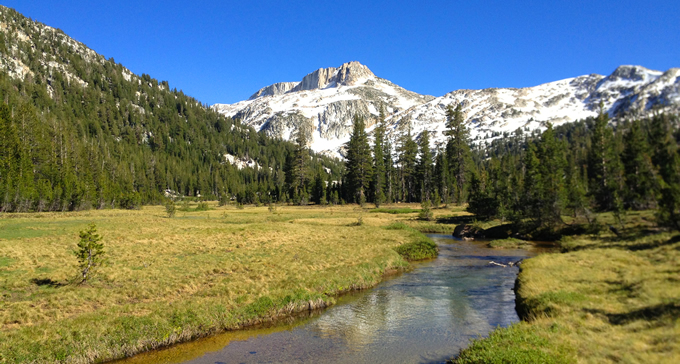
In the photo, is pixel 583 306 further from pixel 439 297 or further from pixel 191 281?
pixel 191 281

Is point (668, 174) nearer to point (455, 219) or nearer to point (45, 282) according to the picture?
point (45, 282)

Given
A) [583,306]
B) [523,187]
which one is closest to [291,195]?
[523,187]

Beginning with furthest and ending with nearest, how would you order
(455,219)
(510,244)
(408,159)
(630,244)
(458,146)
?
1. (408,159)
2. (458,146)
3. (455,219)
4. (510,244)
5. (630,244)

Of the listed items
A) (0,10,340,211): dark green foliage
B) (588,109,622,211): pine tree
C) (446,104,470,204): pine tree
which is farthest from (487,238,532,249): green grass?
(0,10,340,211): dark green foliage

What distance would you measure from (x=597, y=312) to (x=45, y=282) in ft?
92.2

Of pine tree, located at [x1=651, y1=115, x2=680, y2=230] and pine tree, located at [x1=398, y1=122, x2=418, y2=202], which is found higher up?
pine tree, located at [x1=398, y1=122, x2=418, y2=202]

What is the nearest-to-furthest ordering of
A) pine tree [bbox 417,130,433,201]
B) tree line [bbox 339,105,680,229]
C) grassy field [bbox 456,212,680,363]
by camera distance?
1. grassy field [bbox 456,212,680,363]
2. tree line [bbox 339,105,680,229]
3. pine tree [bbox 417,130,433,201]

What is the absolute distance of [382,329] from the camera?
17.3 meters

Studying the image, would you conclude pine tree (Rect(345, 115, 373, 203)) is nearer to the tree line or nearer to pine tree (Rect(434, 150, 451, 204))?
the tree line

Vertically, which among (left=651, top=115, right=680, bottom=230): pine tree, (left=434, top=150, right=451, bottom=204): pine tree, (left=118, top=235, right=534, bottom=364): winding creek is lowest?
(left=118, top=235, right=534, bottom=364): winding creek

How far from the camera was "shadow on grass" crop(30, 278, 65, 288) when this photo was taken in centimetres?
1973

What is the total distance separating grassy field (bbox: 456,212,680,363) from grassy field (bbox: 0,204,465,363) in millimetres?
10512

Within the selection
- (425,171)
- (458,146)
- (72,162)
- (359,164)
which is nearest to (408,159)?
(425,171)

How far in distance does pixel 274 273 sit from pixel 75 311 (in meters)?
11.1
